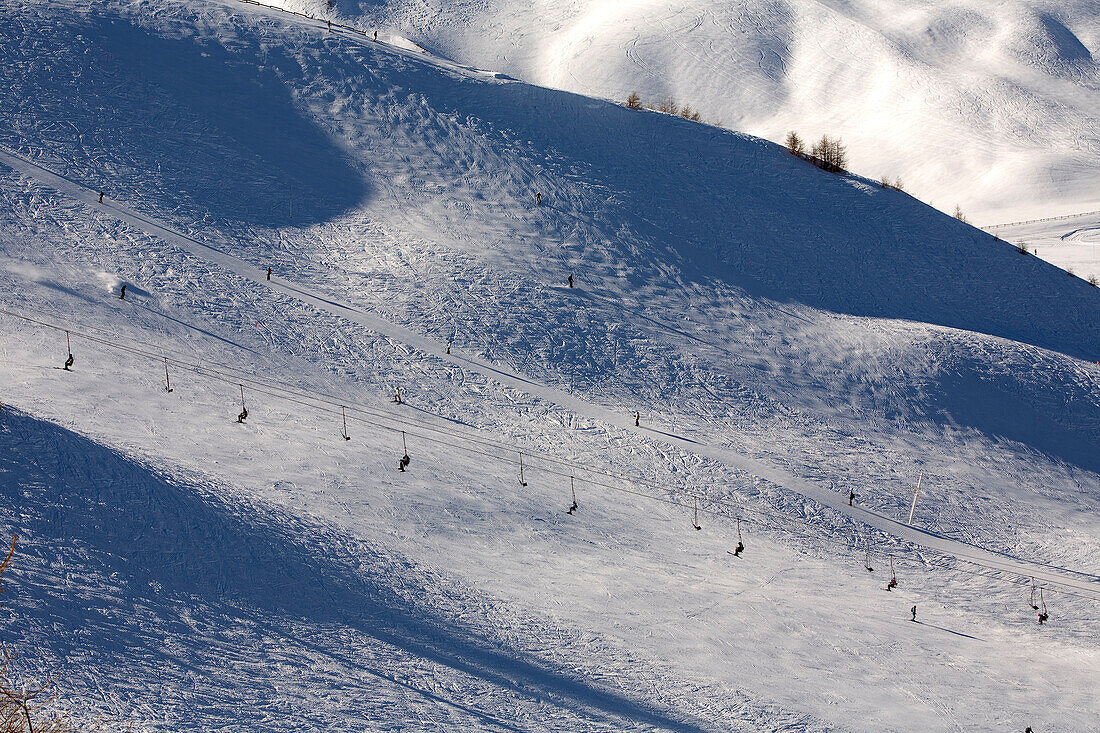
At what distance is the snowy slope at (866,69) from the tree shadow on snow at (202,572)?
184ft

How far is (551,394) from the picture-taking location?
2731 centimetres

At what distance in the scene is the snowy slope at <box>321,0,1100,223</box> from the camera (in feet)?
221

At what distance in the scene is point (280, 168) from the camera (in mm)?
36250

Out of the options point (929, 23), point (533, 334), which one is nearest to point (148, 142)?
point (533, 334)

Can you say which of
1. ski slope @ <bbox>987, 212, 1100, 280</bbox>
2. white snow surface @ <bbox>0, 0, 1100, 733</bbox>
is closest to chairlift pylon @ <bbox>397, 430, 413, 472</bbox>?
white snow surface @ <bbox>0, 0, 1100, 733</bbox>

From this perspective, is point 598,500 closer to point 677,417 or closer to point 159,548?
point 677,417

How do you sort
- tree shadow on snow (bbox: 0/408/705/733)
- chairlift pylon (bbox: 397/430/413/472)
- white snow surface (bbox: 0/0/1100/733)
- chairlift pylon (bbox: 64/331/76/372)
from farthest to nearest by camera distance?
chairlift pylon (bbox: 64/331/76/372) < chairlift pylon (bbox: 397/430/413/472) < white snow surface (bbox: 0/0/1100/733) < tree shadow on snow (bbox: 0/408/705/733)

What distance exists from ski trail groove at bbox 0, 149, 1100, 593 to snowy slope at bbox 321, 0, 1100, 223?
44.1 m

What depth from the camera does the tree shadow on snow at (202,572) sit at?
14.5 metres

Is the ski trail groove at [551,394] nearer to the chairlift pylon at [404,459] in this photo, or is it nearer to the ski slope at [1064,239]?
the chairlift pylon at [404,459]

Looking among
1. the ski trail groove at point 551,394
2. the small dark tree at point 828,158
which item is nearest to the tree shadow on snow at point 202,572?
the ski trail groove at point 551,394

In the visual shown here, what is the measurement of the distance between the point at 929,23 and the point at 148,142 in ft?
254

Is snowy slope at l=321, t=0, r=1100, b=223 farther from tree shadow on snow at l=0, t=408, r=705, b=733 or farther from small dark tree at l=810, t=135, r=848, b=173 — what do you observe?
tree shadow on snow at l=0, t=408, r=705, b=733

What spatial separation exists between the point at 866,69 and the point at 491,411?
67.1 meters
